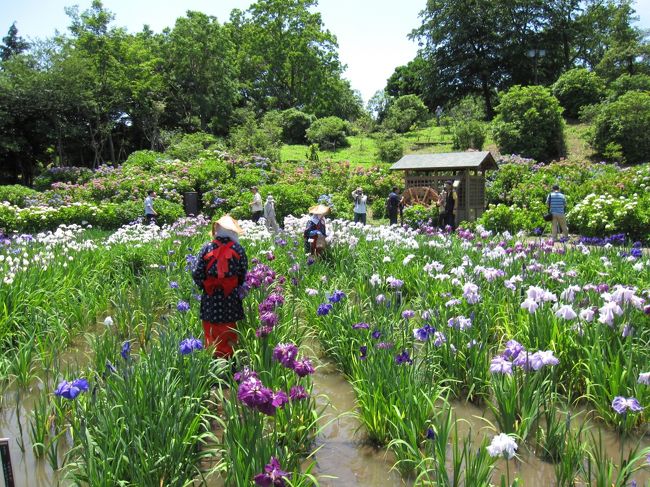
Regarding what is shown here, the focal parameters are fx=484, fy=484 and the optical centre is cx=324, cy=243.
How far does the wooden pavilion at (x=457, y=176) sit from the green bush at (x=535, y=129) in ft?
26.4

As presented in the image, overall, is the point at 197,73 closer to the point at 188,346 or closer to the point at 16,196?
the point at 16,196

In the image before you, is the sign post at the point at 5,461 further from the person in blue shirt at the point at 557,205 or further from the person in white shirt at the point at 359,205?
the person in white shirt at the point at 359,205

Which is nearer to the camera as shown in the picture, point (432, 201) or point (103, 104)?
point (432, 201)

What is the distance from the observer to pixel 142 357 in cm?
316

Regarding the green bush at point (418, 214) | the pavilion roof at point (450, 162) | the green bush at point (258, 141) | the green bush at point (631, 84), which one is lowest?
the green bush at point (418, 214)

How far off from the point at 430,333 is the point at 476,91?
38.3 metres

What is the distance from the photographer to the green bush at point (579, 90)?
1113 inches

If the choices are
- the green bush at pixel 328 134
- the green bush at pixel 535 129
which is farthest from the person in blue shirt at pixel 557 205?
the green bush at pixel 328 134

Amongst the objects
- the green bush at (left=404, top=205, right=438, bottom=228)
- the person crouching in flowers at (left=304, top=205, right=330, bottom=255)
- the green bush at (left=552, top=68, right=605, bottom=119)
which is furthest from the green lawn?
the person crouching in flowers at (left=304, top=205, right=330, bottom=255)

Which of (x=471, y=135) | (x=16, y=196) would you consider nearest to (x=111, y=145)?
(x=16, y=196)

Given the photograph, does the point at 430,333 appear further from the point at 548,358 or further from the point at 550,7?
the point at 550,7

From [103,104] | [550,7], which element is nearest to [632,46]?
[550,7]

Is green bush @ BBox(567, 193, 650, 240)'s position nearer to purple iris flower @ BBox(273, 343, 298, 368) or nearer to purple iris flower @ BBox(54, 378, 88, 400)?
purple iris flower @ BBox(273, 343, 298, 368)

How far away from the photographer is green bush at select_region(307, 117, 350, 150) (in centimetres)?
3066
